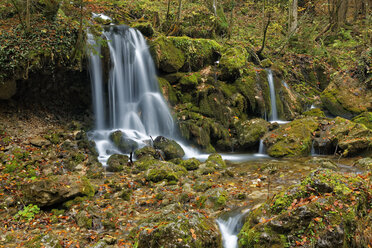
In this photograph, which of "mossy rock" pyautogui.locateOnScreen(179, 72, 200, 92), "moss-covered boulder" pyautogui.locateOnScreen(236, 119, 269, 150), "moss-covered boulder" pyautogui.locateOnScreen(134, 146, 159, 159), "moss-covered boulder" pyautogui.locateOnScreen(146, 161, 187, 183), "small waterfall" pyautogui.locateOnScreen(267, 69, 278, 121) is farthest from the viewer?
"small waterfall" pyautogui.locateOnScreen(267, 69, 278, 121)

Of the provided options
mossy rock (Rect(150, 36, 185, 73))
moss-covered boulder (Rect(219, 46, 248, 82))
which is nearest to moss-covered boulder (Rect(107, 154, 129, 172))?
mossy rock (Rect(150, 36, 185, 73))

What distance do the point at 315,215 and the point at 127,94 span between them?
994 centimetres

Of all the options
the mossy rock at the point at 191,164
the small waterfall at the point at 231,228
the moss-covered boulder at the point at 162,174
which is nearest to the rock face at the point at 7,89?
the moss-covered boulder at the point at 162,174

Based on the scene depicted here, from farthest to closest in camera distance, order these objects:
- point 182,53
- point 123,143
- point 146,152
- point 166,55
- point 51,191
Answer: point 182,53 → point 166,55 → point 123,143 → point 146,152 → point 51,191

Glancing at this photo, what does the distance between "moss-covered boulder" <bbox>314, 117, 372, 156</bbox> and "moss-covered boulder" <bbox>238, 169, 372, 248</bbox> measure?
5.42 meters

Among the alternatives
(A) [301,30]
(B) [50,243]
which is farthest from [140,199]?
(A) [301,30]

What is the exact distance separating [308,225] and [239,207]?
1851mm

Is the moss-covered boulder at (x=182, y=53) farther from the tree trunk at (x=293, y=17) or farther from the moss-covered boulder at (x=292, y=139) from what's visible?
the tree trunk at (x=293, y=17)

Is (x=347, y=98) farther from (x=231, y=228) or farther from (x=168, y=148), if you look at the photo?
(x=231, y=228)

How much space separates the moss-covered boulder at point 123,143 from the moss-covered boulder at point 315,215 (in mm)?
6449

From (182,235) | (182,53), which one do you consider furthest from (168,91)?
(182,235)

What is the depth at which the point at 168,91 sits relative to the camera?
12.3 m

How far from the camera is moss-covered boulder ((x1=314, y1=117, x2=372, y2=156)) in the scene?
28.2 feet

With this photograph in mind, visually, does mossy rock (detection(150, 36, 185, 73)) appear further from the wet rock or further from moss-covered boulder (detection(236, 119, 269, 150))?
the wet rock
